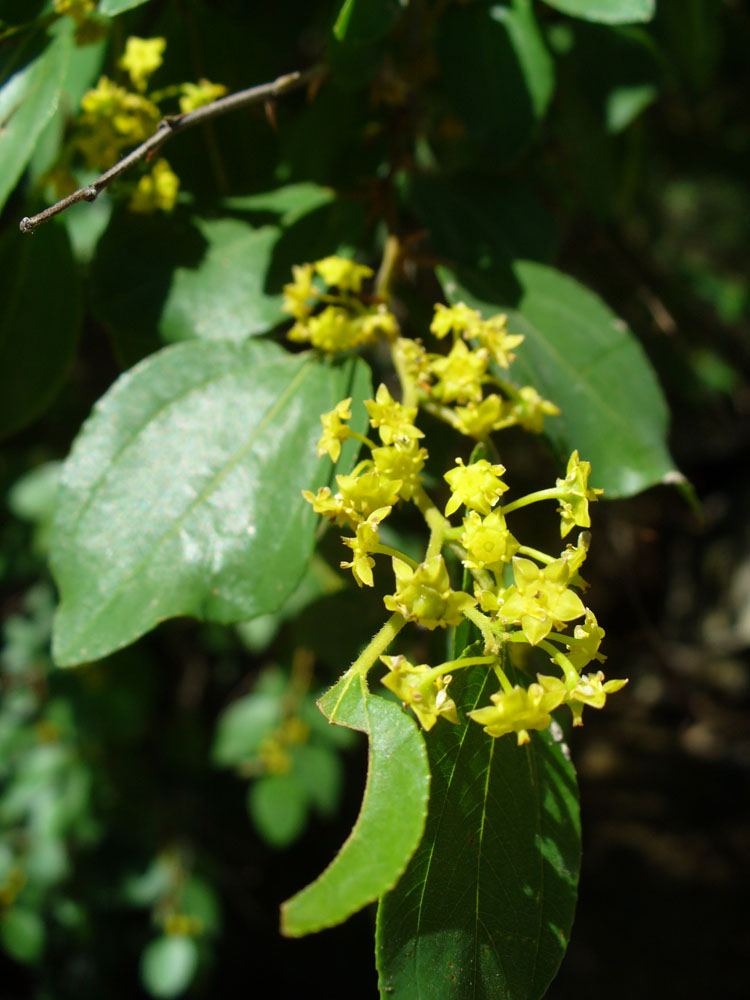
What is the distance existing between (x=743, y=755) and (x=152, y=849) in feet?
13.7

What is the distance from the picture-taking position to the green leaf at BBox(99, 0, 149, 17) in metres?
0.87

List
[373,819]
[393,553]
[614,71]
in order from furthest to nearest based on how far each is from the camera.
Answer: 1. [614,71]
2. [393,553]
3. [373,819]

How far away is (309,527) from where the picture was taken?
34.6 inches

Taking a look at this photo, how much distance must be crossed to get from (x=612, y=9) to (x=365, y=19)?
311 millimetres

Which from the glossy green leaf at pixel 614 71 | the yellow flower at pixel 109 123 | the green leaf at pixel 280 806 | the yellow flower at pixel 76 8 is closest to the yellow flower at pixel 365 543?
the yellow flower at pixel 109 123

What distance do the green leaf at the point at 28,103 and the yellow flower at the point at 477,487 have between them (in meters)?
0.55

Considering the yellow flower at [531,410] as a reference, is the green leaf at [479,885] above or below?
below

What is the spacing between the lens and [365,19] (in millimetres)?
918

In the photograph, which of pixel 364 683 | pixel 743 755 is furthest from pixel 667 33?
pixel 743 755

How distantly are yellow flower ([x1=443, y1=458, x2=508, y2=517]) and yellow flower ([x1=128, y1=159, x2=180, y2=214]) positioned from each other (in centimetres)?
53

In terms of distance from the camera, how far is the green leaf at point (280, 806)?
94.2 inches

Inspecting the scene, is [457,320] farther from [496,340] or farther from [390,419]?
[390,419]

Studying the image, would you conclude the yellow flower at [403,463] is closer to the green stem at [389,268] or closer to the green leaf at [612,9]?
the green stem at [389,268]

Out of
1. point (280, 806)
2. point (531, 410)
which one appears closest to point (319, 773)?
point (280, 806)
